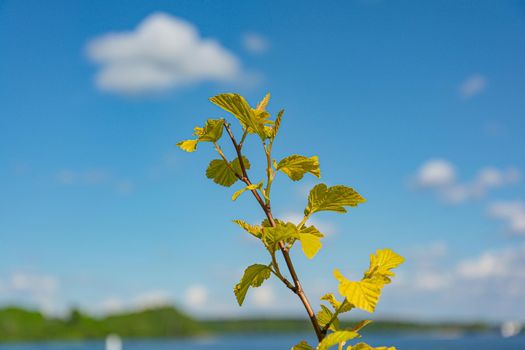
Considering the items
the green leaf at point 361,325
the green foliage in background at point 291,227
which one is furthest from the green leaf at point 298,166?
the green leaf at point 361,325

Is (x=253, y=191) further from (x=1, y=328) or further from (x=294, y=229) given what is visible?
(x=1, y=328)

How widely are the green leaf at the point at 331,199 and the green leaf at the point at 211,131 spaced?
0.22m

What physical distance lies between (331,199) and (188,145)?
0.98 ft

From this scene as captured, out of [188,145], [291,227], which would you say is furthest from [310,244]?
[188,145]

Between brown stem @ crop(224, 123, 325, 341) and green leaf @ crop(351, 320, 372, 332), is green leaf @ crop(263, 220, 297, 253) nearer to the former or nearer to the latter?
brown stem @ crop(224, 123, 325, 341)

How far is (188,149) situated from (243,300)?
311 mm

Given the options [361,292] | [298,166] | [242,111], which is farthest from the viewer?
[298,166]

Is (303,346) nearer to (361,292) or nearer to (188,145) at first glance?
(361,292)

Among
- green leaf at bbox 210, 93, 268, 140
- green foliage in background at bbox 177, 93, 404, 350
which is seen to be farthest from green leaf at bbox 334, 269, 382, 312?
green leaf at bbox 210, 93, 268, 140

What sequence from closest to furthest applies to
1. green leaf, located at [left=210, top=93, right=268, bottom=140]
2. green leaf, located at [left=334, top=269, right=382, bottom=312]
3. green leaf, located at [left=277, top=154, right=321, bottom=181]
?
green leaf, located at [left=334, top=269, right=382, bottom=312], green leaf, located at [left=210, top=93, right=268, bottom=140], green leaf, located at [left=277, top=154, right=321, bottom=181]

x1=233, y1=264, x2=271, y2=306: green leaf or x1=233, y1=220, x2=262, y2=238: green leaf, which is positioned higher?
x1=233, y1=220, x2=262, y2=238: green leaf

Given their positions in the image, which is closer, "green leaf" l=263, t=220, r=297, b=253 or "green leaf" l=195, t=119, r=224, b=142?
"green leaf" l=263, t=220, r=297, b=253

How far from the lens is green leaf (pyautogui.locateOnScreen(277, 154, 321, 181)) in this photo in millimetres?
1075

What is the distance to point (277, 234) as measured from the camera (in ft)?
3.06
